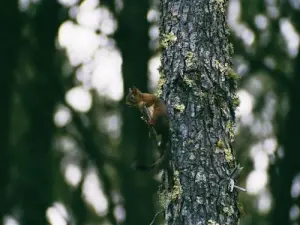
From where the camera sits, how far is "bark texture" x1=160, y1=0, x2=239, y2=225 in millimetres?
3199

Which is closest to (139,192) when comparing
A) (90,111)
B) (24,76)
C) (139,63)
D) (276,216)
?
(139,63)

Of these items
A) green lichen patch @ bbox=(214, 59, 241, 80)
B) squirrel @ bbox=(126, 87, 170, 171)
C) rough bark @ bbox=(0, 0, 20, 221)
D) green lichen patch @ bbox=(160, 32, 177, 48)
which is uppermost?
rough bark @ bbox=(0, 0, 20, 221)

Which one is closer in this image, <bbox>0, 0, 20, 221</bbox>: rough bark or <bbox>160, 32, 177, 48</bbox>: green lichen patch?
<bbox>160, 32, 177, 48</bbox>: green lichen patch

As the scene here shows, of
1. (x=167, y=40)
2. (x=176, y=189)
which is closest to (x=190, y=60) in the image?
(x=167, y=40)

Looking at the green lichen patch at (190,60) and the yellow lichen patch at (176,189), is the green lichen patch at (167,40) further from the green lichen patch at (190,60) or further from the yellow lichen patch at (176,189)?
the yellow lichen patch at (176,189)

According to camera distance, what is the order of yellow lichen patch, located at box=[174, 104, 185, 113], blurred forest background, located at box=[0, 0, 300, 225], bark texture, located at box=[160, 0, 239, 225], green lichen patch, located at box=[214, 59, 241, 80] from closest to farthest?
bark texture, located at box=[160, 0, 239, 225]
yellow lichen patch, located at box=[174, 104, 185, 113]
green lichen patch, located at box=[214, 59, 241, 80]
blurred forest background, located at box=[0, 0, 300, 225]

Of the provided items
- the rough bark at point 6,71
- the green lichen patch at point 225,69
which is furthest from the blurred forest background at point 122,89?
the green lichen patch at point 225,69

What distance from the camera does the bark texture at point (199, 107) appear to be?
3.20 meters

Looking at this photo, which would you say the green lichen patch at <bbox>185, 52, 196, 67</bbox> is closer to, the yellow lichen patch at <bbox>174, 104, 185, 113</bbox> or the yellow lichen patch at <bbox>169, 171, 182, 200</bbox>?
the yellow lichen patch at <bbox>174, 104, 185, 113</bbox>

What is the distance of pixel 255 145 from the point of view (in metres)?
10.9

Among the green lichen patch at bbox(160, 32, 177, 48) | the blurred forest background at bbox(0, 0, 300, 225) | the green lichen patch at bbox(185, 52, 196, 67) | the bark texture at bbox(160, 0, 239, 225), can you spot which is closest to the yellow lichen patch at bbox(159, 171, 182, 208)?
the bark texture at bbox(160, 0, 239, 225)

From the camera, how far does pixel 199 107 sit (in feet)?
10.9

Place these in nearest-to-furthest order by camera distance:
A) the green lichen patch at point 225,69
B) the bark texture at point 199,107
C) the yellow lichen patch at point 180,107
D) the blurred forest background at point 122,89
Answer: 1. the bark texture at point 199,107
2. the yellow lichen patch at point 180,107
3. the green lichen patch at point 225,69
4. the blurred forest background at point 122,89

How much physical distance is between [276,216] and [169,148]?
243 inches
